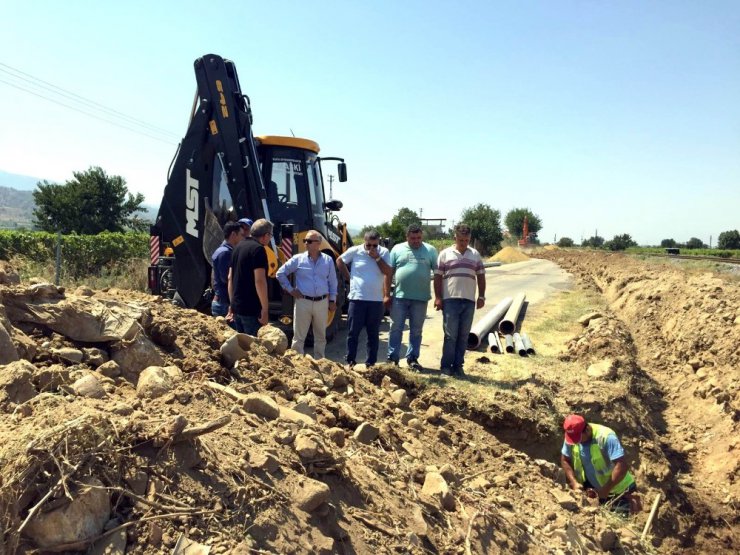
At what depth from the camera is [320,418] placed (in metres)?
4.24

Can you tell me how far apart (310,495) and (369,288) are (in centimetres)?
400

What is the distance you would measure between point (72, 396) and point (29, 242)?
51.3 ft

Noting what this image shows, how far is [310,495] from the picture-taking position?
2834mm

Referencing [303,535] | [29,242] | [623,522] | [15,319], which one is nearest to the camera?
[303,535]

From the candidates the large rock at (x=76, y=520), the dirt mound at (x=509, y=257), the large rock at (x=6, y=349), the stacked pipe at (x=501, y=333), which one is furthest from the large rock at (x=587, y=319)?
the dirt mound at (x=509, y=257)

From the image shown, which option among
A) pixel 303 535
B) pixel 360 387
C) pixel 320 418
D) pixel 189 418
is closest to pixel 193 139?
pixel 360 387

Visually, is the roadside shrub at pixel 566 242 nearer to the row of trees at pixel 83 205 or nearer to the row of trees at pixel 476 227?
the row of trees at pixel 476 227

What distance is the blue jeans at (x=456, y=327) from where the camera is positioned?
7.04m

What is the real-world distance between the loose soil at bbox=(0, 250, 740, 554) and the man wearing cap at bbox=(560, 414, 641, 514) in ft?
0.67

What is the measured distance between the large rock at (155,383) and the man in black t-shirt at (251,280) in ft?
7.26

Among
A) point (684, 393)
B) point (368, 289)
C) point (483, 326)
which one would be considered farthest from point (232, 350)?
point (684, 393)

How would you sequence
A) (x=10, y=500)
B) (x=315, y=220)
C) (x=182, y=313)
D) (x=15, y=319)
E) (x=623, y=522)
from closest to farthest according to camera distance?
(x=10, y=500) < (x=15, y=319) < (x=623, y=522) < (x=182, y=313) < (x=315, y=220)

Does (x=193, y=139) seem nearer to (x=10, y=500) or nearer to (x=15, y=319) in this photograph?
(x=15, y=319)

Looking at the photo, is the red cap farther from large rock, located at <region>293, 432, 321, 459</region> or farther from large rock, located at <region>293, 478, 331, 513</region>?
large rock, located at <region>293, 478, 331, 513</region>
